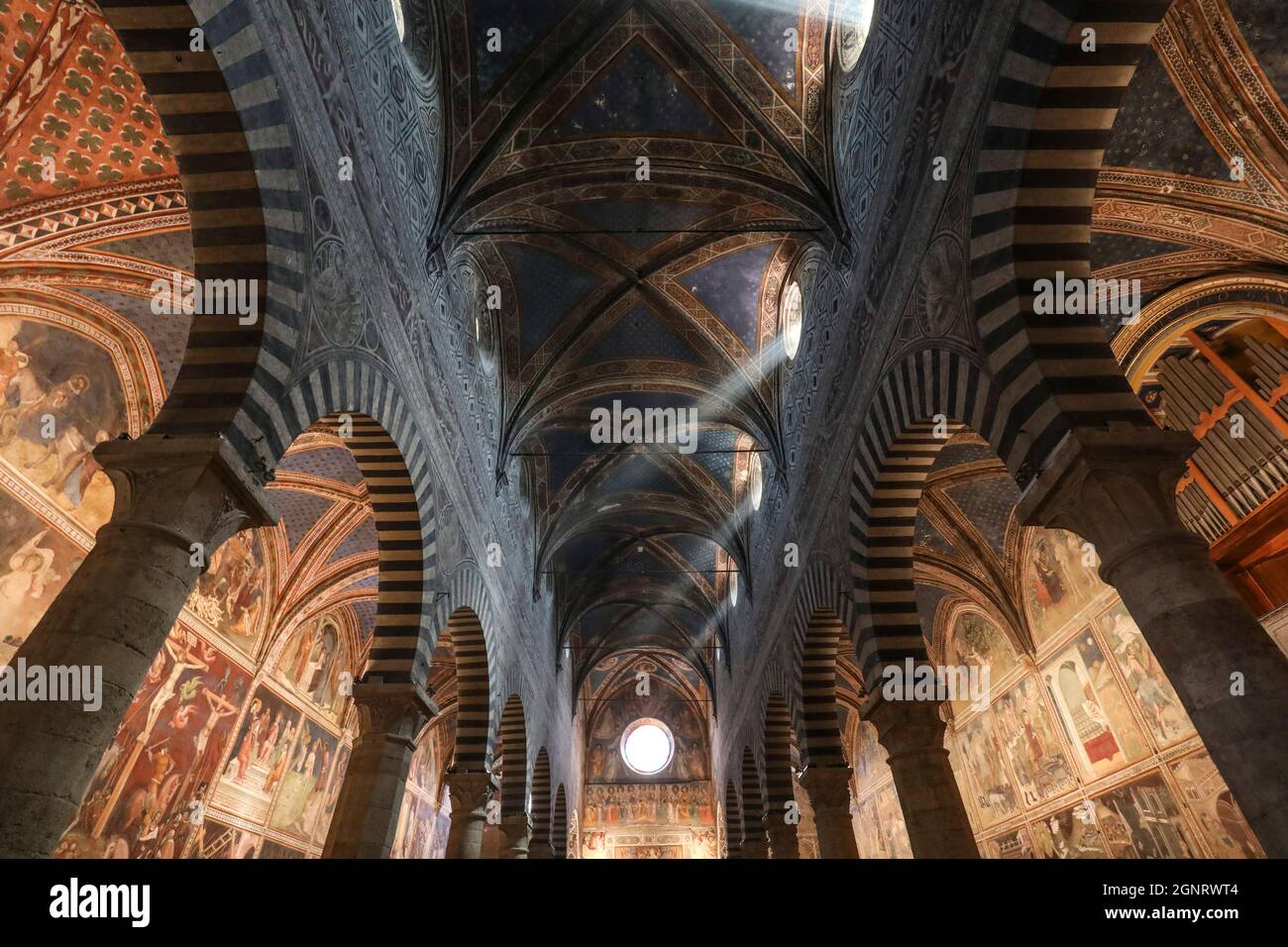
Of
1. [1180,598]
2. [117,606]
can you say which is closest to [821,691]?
[1180,598]

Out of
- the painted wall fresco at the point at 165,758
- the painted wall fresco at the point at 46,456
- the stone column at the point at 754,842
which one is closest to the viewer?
the painted wall fresco at the point at 46,456

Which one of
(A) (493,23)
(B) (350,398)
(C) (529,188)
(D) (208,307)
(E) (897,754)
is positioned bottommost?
(E) (897,754)

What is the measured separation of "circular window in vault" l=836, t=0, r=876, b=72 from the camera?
7805mm

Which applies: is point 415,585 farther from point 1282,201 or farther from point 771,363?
point 1282,201

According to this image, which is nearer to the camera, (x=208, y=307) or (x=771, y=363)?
(x=208, y=307)

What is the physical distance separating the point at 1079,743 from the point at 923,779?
22.1 feet

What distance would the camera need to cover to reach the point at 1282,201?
679 centimetres

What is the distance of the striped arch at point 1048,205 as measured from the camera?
4195 mm

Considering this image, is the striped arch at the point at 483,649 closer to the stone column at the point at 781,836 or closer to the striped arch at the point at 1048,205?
the stone column at the point at 781,836

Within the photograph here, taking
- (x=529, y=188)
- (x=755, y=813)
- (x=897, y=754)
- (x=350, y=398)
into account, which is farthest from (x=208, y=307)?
(x=755, y=813)

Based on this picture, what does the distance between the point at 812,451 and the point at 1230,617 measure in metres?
6.40

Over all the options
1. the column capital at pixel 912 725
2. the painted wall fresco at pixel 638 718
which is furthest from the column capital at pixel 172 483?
the painted wall fresco at pixel 638 718

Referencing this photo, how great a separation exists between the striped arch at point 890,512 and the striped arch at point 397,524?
4696mm
